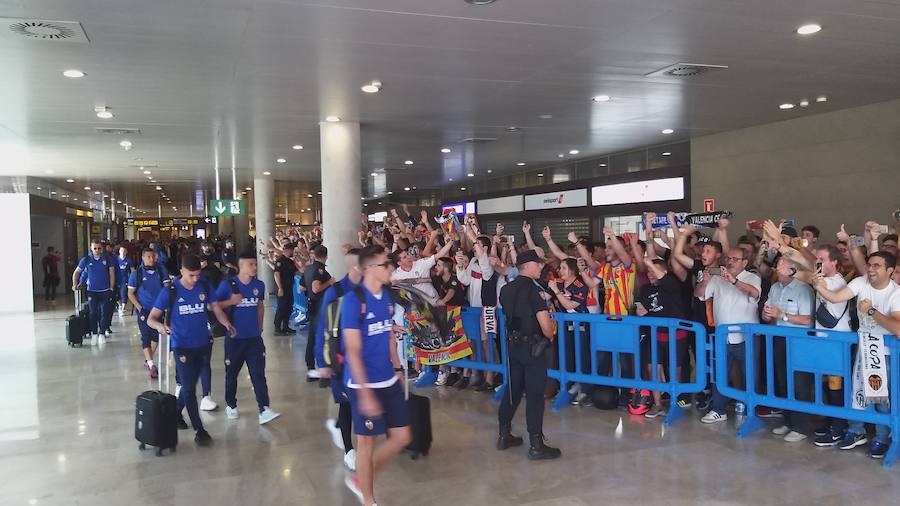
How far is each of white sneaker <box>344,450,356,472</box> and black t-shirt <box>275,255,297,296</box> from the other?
29.1ft

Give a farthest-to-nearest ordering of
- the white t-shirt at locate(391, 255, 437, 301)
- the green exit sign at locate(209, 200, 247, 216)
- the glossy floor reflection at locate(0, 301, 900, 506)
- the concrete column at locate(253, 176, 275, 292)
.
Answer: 1. the concrete column at locate(253, 176, 275, 292)
2. the green exit sign at locate(209, 200, 247, 216)
3. the white t-shirt at locate(391, 255, 437, 301)
4. the glossy floor reflection at locate(0, 301, 900, 506)

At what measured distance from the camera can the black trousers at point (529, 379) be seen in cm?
598

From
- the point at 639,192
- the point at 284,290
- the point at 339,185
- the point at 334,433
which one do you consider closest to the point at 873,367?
the point at 334,433

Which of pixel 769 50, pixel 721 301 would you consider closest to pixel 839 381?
pixel 721 301

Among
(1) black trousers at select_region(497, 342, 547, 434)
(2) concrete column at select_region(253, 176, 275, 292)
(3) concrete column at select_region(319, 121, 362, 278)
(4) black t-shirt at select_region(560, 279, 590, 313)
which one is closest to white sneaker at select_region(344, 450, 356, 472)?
(1) black trousers at select_region(497, 342, 547, 434)

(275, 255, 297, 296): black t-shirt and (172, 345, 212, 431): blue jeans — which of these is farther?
(275, 255, 297, 296): black t-shirt

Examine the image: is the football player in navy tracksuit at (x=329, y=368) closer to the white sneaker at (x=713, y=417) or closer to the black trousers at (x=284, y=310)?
the white sneaker at (x=713, y=417)

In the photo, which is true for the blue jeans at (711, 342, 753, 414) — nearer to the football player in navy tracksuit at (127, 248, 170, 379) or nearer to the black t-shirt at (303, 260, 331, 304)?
the black t-shirt at (303, 260, 331, 304)

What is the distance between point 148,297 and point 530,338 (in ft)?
22.3

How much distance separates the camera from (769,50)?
8.03 m

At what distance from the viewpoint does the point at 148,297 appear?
33.8ft

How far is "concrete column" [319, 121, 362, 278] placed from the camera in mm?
12508

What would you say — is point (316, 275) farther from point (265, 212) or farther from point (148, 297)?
point (265, 212)

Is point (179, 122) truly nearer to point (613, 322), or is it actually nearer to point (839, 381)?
point (613, 322)
